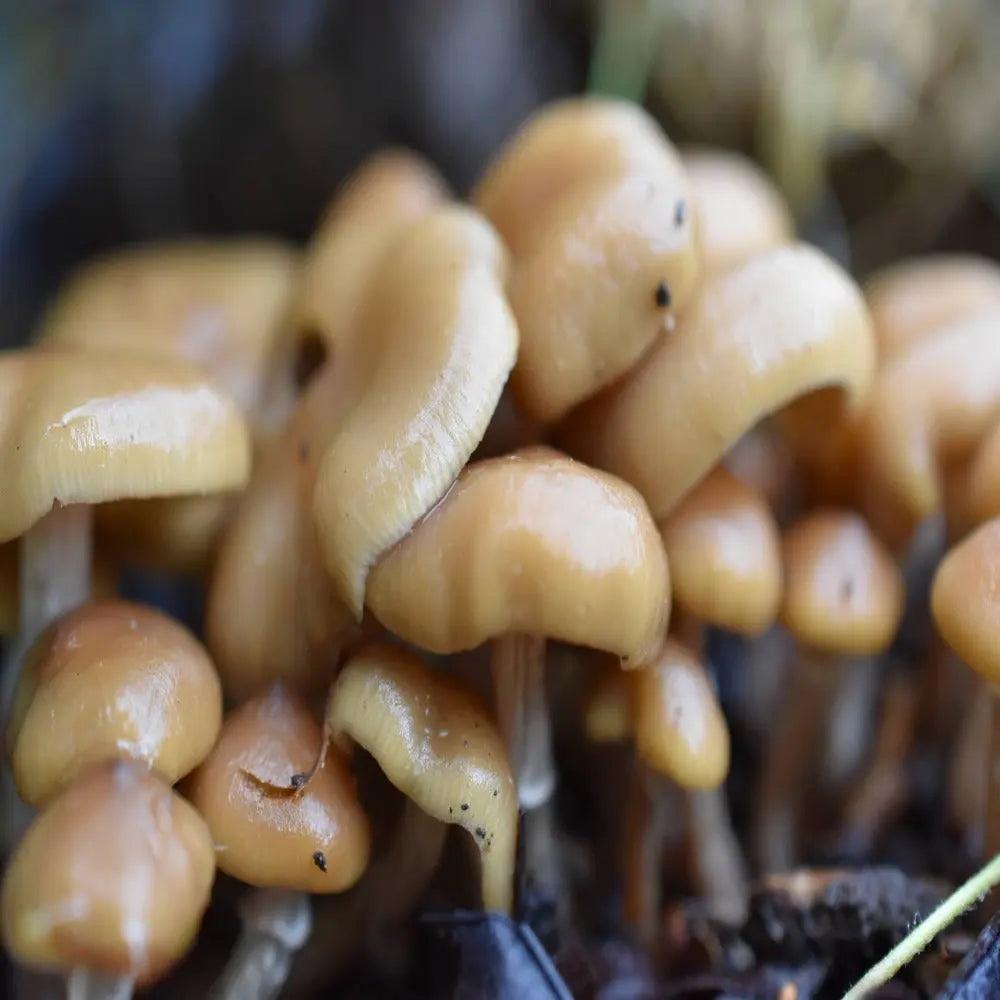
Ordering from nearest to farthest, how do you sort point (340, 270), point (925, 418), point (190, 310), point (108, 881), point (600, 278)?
point (108, 881)
point (600, 278)
point (925, 418)
point (340, 270)
point (190, 310)

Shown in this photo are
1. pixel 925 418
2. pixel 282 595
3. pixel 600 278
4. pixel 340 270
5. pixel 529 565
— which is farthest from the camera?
pixel 340 270

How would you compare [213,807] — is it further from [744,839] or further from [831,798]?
[831,798]

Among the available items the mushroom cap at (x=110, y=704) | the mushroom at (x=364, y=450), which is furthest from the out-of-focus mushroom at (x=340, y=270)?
the mushroom cap at (x=110, y=704)

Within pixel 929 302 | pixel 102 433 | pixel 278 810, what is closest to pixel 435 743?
pixel 278 810

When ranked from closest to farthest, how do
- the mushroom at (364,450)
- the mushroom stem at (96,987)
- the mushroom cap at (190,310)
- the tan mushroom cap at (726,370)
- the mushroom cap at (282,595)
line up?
1. the mushroom stem at (96,987)
2. the mushroom at (364,450)
3. the tan mushroom cap at (726,370)
4. the mushroom cap at (282,595)
5. the mushroom cap at (190,310)

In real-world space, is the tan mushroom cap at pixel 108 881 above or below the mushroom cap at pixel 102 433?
below

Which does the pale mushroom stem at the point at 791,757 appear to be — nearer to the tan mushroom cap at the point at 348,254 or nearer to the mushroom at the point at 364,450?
the mushroom at the point at 364,450

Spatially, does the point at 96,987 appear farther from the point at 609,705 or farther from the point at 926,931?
the point at 926,931
